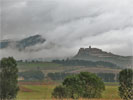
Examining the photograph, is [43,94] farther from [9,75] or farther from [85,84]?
[9,75]

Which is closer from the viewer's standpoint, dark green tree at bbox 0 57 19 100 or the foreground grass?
the foreground grass

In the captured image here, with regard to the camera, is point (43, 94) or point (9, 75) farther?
point (43, 94)

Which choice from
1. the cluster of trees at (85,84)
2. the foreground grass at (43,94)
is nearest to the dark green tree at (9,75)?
the foreground grass at (43,94)

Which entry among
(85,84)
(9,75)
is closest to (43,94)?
(85,84)

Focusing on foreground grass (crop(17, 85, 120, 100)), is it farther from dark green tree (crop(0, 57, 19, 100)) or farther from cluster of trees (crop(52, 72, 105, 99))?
dark green tree (crop(0, 57, 19, 100))

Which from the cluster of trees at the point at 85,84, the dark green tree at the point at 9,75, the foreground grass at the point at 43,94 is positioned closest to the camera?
the foreground grass at the point at 43,94

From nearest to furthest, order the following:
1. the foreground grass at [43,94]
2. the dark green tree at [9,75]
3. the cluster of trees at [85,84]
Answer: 1. the foreground grass at [43,94]
2. the cluster of trees at [85,84]
3. the dark green tree at [9,75]

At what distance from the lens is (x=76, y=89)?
273 feet

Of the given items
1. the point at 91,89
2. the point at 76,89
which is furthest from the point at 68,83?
the point at 91,89

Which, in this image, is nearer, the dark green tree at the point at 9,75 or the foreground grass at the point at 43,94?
the foreground grass at the point at 43,94

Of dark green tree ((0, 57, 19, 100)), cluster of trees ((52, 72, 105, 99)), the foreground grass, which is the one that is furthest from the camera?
dark green tree ((0, 57, 19, 100))

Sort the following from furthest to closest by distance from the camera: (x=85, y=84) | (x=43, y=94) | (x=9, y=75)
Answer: (x=43, y=94), (x=85, y=84), (x=9, y=75)

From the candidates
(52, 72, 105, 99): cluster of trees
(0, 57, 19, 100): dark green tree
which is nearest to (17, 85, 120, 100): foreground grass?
(52, 72, 105, 99): cluster of trees

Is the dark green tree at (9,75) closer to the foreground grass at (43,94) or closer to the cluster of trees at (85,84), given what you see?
the foreground grass at (43,94)
